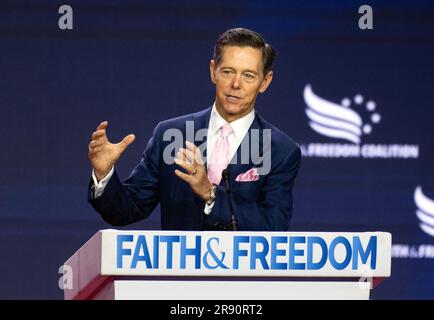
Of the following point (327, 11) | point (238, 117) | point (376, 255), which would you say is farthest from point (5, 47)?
point (376, 255)

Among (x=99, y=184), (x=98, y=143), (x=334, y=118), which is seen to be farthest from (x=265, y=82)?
(x=98, y=143)

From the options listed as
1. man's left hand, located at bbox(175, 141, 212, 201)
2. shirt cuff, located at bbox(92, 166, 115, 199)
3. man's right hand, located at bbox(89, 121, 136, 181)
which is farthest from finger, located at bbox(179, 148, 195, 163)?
shirt cuff, located at bbox(92, 166, 115, 199)

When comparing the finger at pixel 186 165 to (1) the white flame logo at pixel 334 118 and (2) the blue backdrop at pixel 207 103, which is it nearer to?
(2) the blue backdrop at pixel 207 103

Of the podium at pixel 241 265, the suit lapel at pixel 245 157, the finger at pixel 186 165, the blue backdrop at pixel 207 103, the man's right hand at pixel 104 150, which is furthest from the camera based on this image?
the blue backdrop at pixel 207 103

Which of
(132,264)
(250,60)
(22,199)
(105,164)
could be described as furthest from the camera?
(22,199)

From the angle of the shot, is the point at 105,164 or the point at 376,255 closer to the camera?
the point at 376,255

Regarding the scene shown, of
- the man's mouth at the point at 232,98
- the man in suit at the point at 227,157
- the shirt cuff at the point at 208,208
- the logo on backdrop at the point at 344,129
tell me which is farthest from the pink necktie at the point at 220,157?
the logo on backdrop at the point at 344,129

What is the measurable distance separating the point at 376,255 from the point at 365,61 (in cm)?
168

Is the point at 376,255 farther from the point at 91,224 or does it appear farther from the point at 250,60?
the point at 91,224

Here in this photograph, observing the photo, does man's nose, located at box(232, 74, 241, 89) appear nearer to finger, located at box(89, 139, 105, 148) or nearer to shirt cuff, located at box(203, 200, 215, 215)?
shirt cuff, located at box(203, 200, 215, 215)

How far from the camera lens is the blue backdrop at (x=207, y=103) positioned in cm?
484

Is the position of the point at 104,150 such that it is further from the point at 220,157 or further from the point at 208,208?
the point at 220,157

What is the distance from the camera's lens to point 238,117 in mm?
4512

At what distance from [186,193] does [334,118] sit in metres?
0.90
